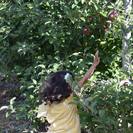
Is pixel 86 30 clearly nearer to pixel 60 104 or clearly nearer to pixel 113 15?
pixel 113 15

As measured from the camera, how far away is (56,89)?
12.1 ft

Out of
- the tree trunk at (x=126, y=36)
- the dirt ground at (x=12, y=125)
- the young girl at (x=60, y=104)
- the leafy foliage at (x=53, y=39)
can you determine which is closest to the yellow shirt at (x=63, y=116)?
the young girl at (x=60, y=104)

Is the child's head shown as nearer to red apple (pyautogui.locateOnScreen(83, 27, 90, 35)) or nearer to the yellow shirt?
the yellow shirt

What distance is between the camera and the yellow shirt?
3770 millimetres

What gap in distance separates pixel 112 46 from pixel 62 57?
1.79 ft

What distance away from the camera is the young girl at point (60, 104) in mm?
3695

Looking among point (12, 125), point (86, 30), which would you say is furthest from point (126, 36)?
point (12, 125)

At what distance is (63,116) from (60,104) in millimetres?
108

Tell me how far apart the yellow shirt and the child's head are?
0.06 metres

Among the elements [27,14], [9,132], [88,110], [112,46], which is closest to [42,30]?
[27,14]

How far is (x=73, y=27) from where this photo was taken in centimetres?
497

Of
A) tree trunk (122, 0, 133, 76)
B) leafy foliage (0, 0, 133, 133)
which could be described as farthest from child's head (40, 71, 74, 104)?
tree trunk (122, 0, 133, 76)

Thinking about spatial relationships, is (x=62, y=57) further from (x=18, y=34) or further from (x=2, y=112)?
(x=2, y=112)

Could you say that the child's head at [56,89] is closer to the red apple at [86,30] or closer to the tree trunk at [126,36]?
the tree trunk at [126,36]
